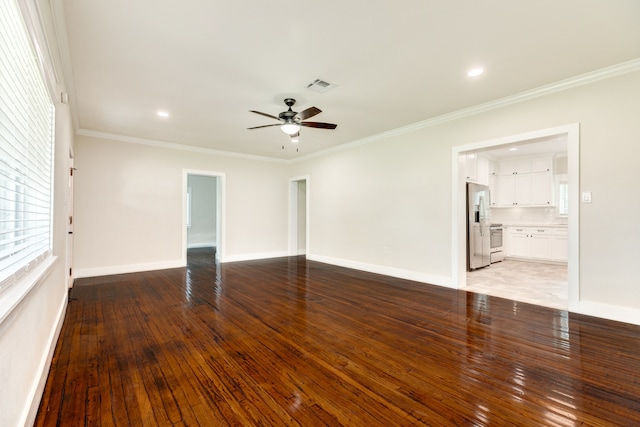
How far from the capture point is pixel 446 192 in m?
4.47

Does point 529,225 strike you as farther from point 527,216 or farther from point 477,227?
point 477,227

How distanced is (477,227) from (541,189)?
104 inches

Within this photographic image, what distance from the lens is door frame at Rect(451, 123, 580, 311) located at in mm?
3289

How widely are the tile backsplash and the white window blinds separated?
349 inches

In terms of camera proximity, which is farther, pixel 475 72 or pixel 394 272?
pixel 394 272

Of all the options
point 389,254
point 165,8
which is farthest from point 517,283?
point 165,8

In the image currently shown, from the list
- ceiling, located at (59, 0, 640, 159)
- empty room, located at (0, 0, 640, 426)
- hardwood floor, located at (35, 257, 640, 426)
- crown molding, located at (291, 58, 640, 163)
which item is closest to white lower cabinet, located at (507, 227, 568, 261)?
empty room, located at (0, 0, 640, 426)

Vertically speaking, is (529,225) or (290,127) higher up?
(290,127)

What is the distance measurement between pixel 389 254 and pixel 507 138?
2.63m

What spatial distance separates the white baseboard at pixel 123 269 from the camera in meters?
5.14

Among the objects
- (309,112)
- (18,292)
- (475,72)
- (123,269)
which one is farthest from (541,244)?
(123,269)

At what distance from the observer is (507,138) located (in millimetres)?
3793

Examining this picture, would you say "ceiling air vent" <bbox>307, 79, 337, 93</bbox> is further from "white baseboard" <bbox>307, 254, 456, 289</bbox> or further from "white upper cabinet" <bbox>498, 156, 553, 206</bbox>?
"white upper cabinet" <bbox>498, 156, 553, 206</bbox>

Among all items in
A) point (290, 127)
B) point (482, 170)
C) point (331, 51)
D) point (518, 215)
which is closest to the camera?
point (331, 51)
